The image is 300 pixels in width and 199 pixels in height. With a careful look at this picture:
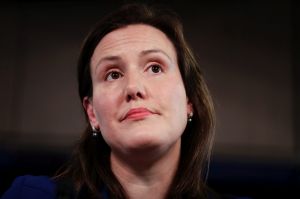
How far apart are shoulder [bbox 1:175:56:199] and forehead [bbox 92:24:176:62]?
1.20ft

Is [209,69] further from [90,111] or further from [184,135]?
[90,111]

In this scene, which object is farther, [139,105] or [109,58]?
[109,58]

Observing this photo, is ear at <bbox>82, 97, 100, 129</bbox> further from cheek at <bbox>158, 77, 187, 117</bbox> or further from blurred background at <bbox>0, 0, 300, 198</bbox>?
blurred background at <bbox>0, 0, 300, 198</bbox>

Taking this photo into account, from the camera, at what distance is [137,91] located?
104cm

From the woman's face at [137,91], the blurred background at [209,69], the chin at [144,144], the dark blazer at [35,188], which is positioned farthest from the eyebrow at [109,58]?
the blurred background at [209,69]

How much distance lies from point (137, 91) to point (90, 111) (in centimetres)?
24

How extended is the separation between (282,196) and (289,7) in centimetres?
138

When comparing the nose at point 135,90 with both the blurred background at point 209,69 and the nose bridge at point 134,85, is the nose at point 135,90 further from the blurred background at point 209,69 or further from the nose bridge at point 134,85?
the blurred background at point 209,69

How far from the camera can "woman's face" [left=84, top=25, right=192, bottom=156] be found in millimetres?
1028

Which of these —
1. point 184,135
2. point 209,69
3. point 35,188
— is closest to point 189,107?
point 184,135

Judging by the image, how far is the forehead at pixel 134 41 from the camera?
1.14m

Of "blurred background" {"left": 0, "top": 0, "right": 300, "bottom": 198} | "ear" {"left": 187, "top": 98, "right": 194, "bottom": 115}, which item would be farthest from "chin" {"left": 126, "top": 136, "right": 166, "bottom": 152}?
"blurred background" {"left": 0, "top": 0, "right": 300, "bottom": 198}

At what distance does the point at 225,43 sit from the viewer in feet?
9.02

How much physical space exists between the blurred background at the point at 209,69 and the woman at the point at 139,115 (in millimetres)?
1266
